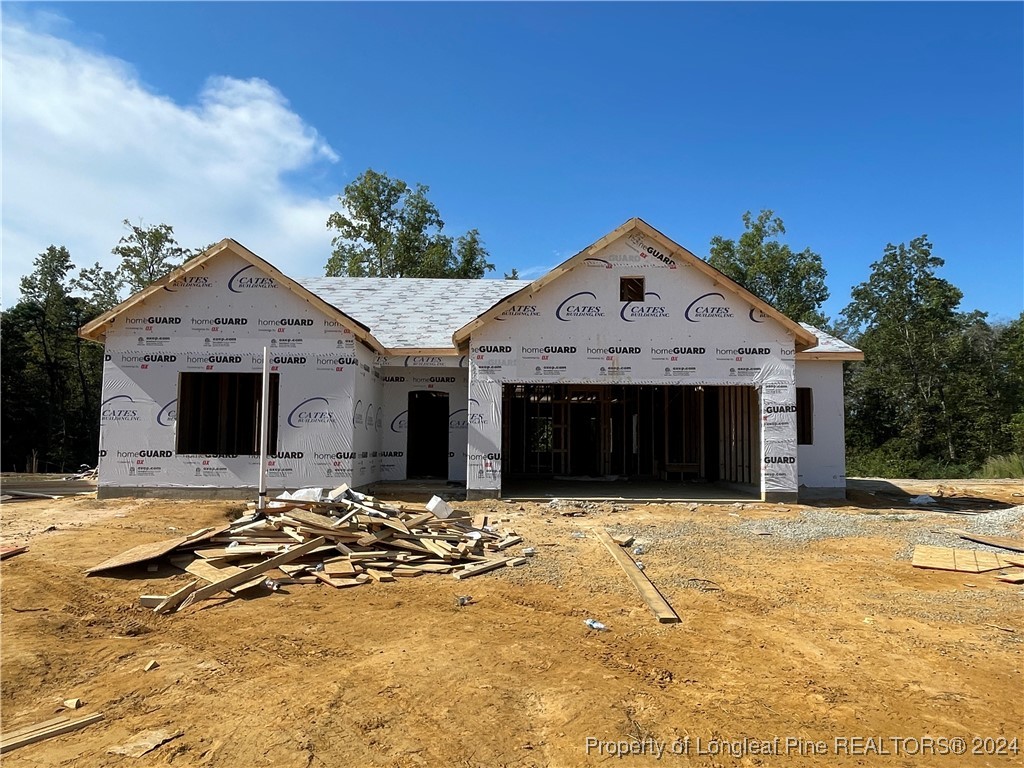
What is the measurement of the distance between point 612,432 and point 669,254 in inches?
311

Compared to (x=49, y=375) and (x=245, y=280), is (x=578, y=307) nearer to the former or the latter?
(x=245, y=280)

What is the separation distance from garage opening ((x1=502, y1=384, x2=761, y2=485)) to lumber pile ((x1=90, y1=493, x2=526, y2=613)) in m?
10.6

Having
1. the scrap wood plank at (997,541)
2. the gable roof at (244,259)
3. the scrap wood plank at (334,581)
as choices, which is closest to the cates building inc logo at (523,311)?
the gable roof at (244,259)

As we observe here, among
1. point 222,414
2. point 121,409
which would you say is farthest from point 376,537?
point 222,414

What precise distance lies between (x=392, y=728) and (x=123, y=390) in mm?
12418

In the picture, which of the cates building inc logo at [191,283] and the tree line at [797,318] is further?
the tree line at [797,318]

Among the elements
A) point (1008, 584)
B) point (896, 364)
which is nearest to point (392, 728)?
point (1008, 584)

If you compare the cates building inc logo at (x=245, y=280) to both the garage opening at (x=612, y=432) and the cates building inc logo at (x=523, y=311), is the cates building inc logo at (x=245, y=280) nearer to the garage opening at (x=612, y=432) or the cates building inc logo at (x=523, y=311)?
the cates building inc logo at (x=523, y=311)

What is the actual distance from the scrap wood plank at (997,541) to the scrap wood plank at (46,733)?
1051 centimetres

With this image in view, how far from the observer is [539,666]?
14.8 ft

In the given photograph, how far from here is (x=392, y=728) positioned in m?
3.58

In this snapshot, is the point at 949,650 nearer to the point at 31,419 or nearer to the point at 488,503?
the point at 488,503

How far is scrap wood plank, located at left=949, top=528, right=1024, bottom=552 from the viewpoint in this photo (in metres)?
8.58

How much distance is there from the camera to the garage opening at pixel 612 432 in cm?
1867
